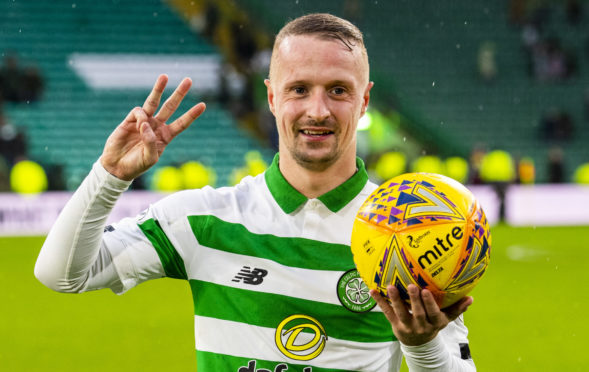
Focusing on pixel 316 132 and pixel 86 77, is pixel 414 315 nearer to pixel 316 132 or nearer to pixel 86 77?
pixel 316 132

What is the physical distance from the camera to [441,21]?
21.3m

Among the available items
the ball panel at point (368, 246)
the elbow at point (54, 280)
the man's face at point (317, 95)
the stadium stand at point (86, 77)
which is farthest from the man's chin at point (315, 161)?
the stadium stand at point (86, 77)

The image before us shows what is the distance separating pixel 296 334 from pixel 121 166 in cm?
70

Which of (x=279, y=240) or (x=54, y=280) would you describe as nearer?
(x=54, y=280)

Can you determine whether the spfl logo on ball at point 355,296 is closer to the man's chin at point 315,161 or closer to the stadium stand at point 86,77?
the man's chin at point 315,161

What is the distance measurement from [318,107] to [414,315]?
0.65 m

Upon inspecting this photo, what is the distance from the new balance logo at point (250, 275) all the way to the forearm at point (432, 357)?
0.48 metres

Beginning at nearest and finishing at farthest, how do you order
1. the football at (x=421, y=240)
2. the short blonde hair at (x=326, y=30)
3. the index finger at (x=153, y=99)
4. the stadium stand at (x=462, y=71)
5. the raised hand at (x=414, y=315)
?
the raised hand at (x=414, y=315), the football at (x=421, y=240), the index finger at (x=153, y=99), the short blonde hair at (x=326, y=30), the stadium stand at (x=462, y=71)


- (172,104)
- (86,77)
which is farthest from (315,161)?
(86,77)

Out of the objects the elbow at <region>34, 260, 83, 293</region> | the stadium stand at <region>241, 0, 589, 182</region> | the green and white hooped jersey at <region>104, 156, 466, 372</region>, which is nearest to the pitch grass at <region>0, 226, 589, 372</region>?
the green and white hooped jersey at <region>104, 156, 466, 372</region>

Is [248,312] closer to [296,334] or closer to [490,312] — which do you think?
[296,334]

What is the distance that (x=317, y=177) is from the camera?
8.07 feet

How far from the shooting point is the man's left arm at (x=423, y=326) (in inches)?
78.3

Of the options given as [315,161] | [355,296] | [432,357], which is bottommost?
[432,357]
